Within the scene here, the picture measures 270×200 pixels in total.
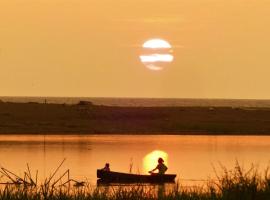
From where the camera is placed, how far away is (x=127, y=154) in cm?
4141

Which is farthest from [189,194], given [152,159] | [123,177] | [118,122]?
[118,122]

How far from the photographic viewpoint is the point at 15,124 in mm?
65500

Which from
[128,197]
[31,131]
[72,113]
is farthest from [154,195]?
[72,113]

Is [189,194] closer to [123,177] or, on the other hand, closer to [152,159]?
[123,177]

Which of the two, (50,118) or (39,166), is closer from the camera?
(39,166)

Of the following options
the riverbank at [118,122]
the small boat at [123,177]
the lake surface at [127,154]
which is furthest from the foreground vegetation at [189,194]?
the riverbank at [118,122]

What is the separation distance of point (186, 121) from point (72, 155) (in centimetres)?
3372

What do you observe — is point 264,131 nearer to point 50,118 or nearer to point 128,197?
point 50,118

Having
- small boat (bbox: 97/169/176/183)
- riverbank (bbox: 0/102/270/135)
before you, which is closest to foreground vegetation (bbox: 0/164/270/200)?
small boat (bbox: 97/169/176/183)

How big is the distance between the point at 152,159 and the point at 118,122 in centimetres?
3149

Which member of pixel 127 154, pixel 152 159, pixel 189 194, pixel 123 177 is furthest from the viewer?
pixel 127 154

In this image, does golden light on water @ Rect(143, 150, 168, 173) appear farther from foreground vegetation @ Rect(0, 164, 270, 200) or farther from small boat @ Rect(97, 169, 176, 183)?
foreground vegetation @ Rect(0, 164, 270, 200)

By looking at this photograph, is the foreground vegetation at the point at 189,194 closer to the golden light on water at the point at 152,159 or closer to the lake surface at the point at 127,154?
the lake surface at the point at 127,154

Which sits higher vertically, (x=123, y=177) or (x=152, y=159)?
(x=152, y=159)
